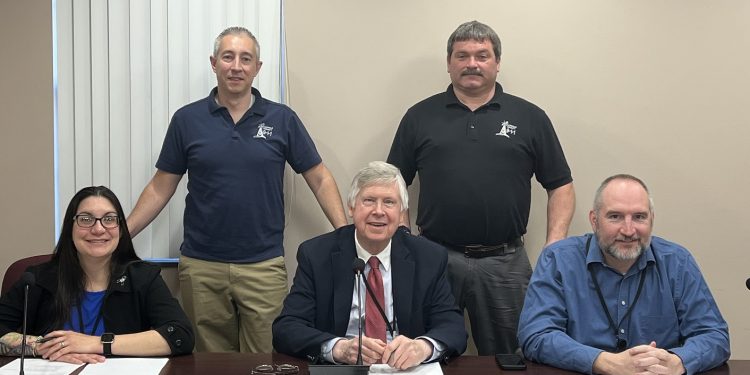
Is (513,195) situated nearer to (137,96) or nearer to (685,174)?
(685,174)

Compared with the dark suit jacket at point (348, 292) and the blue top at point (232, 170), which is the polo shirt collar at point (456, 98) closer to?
the blue top at point (232, 170)

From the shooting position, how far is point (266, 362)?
8.38 feet

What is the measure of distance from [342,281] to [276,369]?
448mm

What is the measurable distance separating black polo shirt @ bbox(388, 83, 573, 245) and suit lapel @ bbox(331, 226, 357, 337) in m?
0.84

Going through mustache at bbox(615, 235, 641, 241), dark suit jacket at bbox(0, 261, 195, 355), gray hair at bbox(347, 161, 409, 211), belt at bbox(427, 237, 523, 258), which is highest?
gray hair at bbox(347, 161, 409, 211)

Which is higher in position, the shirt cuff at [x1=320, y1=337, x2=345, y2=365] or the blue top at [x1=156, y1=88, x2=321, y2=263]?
the blue top at [x1=156, y1=88, x2=321, y2=263]

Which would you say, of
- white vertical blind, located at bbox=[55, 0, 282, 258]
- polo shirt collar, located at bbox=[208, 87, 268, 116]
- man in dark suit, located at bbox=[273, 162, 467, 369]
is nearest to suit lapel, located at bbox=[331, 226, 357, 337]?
man in dark suit, located at bbox=[273, 162, 467, 369]

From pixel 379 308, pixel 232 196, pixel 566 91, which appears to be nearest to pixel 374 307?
pixel 379 308

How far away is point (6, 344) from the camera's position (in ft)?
8.68

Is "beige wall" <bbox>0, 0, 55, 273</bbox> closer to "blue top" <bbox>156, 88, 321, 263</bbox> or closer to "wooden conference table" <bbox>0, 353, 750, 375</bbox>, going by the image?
"blue top" <bbox>156, 88, 321, 263</bbox>

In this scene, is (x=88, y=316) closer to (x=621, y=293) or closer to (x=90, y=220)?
(x=90, y=220)

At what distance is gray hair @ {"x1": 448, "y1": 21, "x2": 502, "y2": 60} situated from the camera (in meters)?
3.68

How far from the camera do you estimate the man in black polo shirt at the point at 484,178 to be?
11.8 ft

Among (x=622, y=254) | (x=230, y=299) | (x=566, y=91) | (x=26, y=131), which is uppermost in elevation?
(x=566, y=91)
